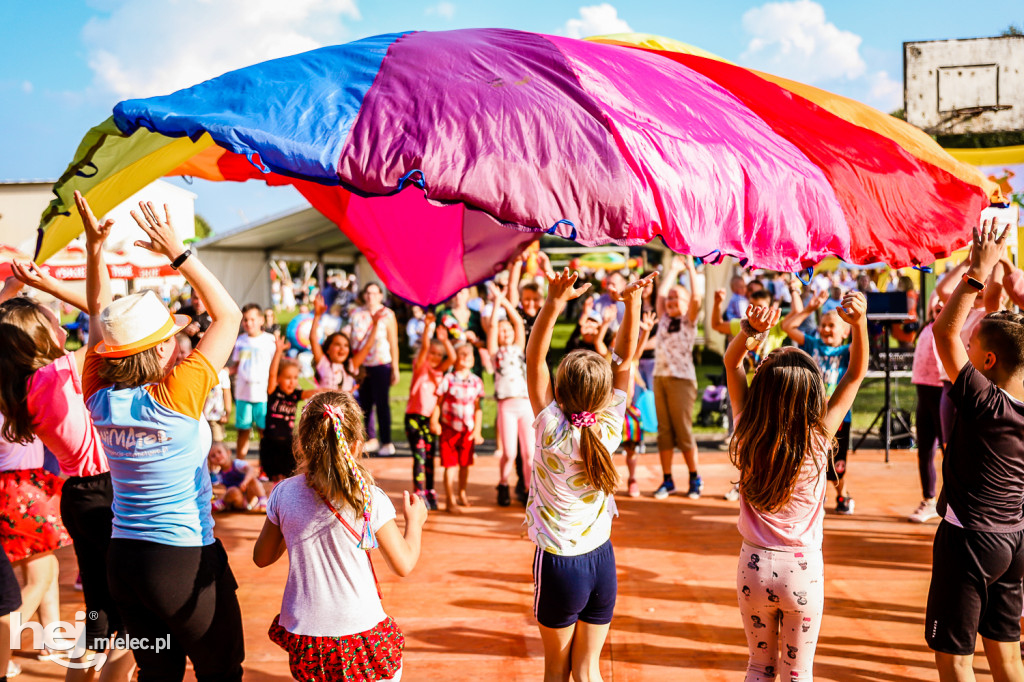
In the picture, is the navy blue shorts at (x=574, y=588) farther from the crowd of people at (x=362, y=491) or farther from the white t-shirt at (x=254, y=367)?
the white t-shirt at (x=254, y=367)

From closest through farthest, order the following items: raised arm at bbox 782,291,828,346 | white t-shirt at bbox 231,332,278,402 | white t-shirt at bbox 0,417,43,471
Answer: white t-shirt at bbox 0,417,43,471 → raised arm at bbox 782,291,828,346 → white t-shirt at bbox 231,332,278,402

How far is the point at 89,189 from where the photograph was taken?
3971 mm

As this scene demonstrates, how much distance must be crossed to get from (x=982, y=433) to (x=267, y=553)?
262 cm

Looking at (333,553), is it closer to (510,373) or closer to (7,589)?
(7,589)

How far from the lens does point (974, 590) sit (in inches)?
115

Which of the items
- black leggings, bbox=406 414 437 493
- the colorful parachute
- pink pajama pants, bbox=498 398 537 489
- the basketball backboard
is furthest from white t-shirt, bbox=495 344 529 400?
the basketball backboard

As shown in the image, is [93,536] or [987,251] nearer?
[987,251]

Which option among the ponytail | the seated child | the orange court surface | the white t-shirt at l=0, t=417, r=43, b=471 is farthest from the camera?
the seated child

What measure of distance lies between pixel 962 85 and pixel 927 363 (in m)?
8.35

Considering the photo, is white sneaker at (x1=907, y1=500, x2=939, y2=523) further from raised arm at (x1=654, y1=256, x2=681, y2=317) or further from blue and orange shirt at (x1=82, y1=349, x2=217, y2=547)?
blue and orange shirt at (x1=82, y1=349, x2=217, y2=547)

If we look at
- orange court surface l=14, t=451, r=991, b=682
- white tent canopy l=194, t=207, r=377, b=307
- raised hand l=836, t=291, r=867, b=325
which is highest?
white tent canopy l=194, t=207, r=377, b=307

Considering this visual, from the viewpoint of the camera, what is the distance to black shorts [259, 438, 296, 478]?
21.2 ft

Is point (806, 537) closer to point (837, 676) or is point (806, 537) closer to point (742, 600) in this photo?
point (742, 600)

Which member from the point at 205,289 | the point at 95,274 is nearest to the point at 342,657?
the point at 205,289
